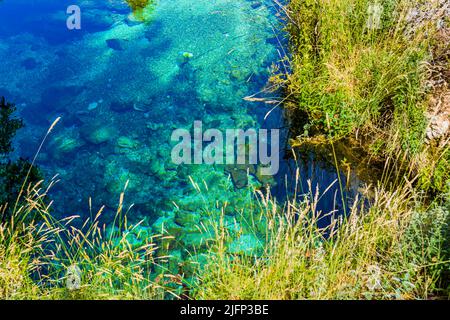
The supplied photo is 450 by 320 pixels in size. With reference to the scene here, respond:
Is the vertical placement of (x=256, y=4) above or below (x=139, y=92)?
above

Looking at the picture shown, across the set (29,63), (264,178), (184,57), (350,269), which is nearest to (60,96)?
(29,63)

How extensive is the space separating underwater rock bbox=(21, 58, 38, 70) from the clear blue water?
0.07ft

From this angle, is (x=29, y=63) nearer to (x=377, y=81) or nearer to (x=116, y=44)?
(x=116, y=44)

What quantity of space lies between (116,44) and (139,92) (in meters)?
1.59

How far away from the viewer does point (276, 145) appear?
18.0 ft

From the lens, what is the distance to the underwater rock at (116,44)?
772 cm

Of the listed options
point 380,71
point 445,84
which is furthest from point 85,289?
point 445,84

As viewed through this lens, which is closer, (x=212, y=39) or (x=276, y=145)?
(x=276, y=145)

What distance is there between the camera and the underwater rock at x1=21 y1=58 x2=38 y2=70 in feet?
24.6

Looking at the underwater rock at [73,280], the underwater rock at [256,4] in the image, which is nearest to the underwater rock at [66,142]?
the underwater rock at [73,280]

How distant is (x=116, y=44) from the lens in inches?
307

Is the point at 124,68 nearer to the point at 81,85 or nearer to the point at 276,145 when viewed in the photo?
the point at 81,85

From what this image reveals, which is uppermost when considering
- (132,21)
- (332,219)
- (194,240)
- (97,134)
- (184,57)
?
(132,21)

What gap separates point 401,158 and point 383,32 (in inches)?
63.4
